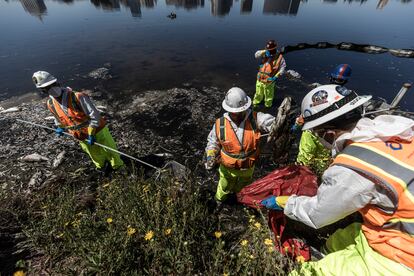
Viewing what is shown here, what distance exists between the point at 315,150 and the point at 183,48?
1481 cm

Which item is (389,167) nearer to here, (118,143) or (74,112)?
(74,112)

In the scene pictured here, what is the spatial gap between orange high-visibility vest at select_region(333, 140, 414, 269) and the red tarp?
1.24 metres

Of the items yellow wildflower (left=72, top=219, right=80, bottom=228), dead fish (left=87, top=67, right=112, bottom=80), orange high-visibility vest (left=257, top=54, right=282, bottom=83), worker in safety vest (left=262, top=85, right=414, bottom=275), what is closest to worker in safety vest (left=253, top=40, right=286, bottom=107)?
orange high-visibility vest (left=257, top=54, right=282, bottom=83)

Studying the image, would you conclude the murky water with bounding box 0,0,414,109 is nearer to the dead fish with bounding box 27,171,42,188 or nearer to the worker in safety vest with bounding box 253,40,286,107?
the worker in safety vest with bounding box 253,40,286,107

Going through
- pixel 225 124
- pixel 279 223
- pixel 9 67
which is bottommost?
pixel 9 67

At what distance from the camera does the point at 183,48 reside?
1636 cm

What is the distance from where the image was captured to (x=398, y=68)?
40.1 ft

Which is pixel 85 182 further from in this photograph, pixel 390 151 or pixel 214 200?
pixel 390 151

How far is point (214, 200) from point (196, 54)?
1322 centimetres

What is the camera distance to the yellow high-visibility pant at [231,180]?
367 cm

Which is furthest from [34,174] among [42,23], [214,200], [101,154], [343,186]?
[42,23]

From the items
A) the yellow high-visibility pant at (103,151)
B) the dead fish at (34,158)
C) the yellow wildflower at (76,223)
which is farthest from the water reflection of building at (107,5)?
the yellow wildflower at (76,223)

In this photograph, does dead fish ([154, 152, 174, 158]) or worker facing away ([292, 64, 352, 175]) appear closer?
worker facing away ([292, 64, 352, 175])

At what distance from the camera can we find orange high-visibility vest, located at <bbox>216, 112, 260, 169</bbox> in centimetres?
323
